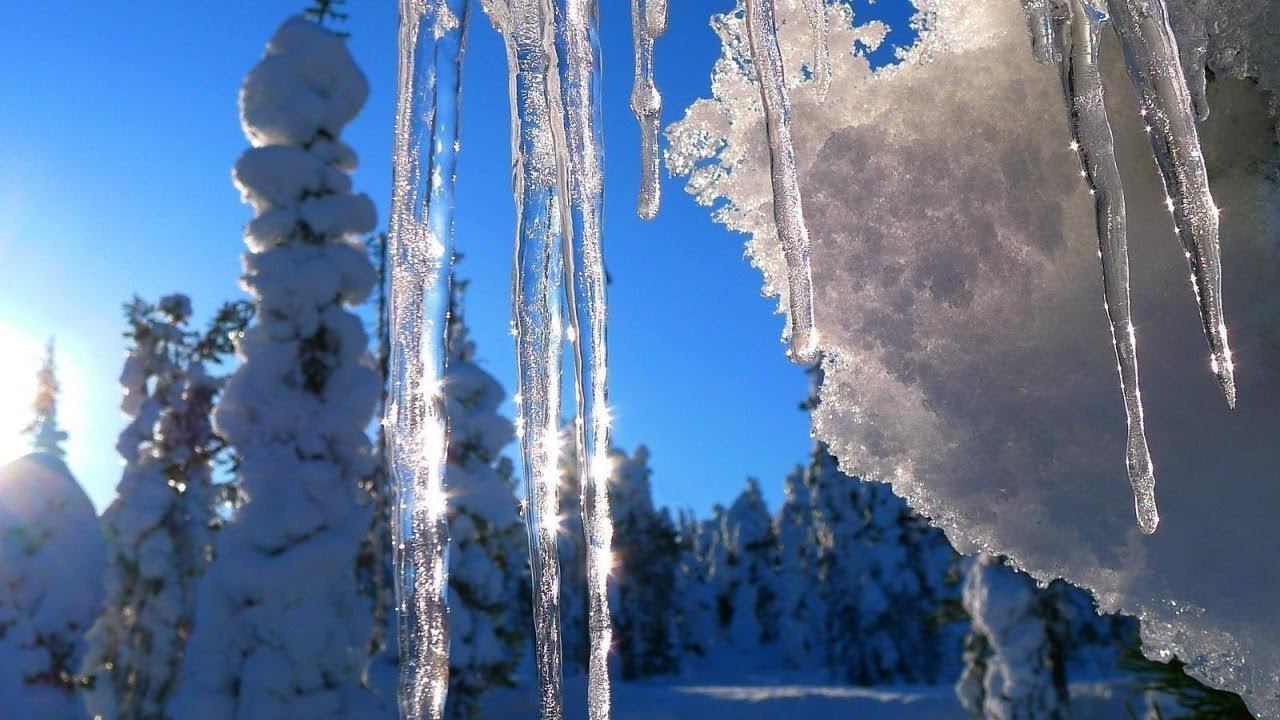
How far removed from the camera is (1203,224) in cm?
145

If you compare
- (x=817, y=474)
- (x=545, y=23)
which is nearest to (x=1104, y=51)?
(x=545, y=23)

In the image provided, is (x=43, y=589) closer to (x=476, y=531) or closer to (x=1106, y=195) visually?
(x=476, y=531)

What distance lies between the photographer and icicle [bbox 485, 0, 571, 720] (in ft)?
6.13

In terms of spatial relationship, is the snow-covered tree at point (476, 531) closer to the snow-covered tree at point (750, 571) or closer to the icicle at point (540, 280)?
the icicle at point (540, 280)

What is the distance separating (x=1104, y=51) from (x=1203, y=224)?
460 millimetres

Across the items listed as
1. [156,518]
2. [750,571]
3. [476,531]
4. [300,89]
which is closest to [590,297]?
[300,89]

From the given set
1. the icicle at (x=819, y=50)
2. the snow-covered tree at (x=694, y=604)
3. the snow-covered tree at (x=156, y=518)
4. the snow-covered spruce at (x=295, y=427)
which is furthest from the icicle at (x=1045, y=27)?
the snow-covered tree at (x=694, y=604)

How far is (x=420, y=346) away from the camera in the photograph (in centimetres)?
208

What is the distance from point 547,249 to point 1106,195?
1.14 m

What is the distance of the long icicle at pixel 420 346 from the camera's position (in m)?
1.97

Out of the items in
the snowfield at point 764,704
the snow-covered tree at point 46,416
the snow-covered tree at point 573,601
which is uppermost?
the snow-covered tree at point 46,416

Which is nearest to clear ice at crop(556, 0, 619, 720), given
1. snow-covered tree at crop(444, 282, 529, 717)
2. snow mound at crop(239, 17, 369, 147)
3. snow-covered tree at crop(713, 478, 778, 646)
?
snow mound at crop(239, 17, 369, 147)

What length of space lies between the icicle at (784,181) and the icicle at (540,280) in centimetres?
43

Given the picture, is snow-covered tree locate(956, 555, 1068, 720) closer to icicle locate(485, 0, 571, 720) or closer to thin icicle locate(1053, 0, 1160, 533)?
icicle locate(485, 0, 571, 720)
